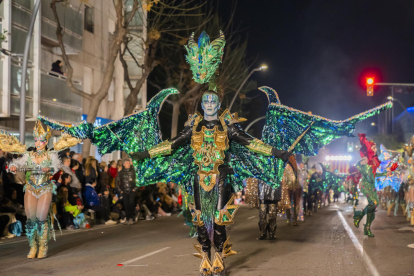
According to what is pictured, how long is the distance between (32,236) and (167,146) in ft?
10.6

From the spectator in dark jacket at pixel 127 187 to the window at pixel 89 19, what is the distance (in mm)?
15692

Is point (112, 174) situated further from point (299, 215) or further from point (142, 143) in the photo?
point (142, 143)

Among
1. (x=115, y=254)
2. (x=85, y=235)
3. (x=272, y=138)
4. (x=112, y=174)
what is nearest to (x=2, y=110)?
(x=112, y=174)

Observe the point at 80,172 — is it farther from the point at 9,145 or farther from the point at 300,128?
the point at 300,128

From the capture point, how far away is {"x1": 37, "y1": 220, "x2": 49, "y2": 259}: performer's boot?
30.5 feet

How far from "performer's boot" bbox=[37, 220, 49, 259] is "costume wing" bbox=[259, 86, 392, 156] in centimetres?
404

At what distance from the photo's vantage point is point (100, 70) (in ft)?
103

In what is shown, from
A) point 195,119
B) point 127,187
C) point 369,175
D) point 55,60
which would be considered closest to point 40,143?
point 195,119

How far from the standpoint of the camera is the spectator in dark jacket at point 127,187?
16.3m

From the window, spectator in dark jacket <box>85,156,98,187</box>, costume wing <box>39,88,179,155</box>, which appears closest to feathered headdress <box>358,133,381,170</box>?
costume wing <box>39,88,179,155</box>

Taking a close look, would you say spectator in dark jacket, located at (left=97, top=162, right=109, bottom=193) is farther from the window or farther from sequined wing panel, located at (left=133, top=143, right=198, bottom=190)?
the window

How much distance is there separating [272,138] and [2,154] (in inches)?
303

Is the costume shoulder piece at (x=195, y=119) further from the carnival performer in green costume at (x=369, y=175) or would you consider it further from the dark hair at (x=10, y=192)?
the dark hair at (x=10, y=192)

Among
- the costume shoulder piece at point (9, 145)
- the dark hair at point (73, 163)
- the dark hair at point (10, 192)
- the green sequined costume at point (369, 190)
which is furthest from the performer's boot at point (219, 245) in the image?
the dark hair at point (73, 163)
